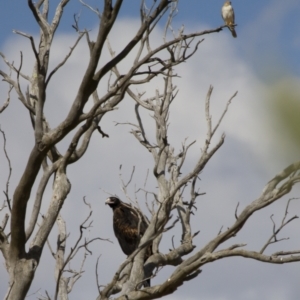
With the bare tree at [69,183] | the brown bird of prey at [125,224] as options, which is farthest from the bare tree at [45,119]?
the brown bird of prey at [125,224]

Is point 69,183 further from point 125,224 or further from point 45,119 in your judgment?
point 125,224

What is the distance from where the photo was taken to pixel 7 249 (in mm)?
5387

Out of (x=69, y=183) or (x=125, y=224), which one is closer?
(x=69, y=183)

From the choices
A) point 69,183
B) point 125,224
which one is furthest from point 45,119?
point 125,224

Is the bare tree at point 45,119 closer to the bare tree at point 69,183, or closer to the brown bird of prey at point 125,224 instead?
the bare tree at point 69,183

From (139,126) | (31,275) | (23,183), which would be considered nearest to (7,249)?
(31,275)

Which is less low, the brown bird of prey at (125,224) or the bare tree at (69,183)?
the brown bird of prey at (125,224)

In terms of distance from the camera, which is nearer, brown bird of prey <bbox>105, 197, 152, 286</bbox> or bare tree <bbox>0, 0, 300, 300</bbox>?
bare tree <bbox>0, 0, 300, 300</bbox>

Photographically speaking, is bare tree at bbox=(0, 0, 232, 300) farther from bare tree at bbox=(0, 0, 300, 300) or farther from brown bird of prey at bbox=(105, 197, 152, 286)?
brown bird of prey at bbox=(105, 197, 152, 286)

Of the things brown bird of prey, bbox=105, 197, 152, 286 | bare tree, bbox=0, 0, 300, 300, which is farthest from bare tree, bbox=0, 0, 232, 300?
brown bird of prey, bbox=105, 197, 152, 286

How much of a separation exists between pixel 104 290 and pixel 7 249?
899 mm

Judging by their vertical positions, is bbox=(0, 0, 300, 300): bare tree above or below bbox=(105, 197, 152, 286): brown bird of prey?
below

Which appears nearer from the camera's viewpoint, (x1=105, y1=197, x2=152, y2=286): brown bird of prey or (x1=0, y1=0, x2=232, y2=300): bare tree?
(x1=0, y1=0, x2=232, y2=300): bare tree

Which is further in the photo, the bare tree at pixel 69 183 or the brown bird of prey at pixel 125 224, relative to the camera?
the brown bird of prey at pixel 125 224
